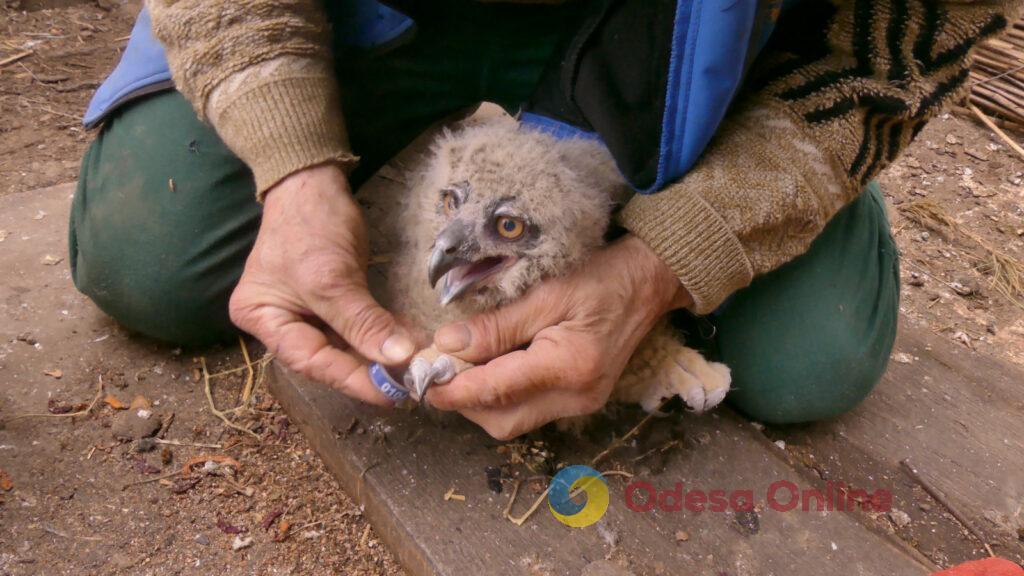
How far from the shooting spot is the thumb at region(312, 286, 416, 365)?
1.45 metres

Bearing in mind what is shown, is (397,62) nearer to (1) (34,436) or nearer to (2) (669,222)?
(2) (669,222)

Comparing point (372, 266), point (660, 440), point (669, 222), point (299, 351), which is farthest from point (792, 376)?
point (299, 351)

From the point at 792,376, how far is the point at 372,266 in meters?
1.01

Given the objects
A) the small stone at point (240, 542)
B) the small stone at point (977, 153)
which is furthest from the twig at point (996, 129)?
the small stone at point (240, 542)

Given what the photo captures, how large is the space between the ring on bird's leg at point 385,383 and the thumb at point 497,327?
0.33 ft

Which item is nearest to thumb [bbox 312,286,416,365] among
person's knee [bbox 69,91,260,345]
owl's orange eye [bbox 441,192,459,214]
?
owl's orange eye [bbox 441,192,459,214]

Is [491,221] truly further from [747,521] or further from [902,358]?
[902,358]

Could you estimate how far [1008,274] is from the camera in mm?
3045

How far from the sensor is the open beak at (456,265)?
4.51 feet

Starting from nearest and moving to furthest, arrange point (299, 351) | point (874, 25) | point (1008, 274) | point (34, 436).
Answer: point (299, 351)
point (874, 25)
point (34, 436)
point (1008, 274)

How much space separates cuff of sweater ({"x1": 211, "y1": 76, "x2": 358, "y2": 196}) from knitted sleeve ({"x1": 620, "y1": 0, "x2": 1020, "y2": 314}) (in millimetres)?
608

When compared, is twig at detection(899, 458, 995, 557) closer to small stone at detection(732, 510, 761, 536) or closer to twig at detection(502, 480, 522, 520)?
small stone at detection(732, 510, 761, 536)

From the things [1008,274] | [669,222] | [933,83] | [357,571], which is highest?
[933,83]

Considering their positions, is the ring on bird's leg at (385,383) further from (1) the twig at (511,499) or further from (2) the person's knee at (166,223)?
(2) the person's knee at (166,223)
